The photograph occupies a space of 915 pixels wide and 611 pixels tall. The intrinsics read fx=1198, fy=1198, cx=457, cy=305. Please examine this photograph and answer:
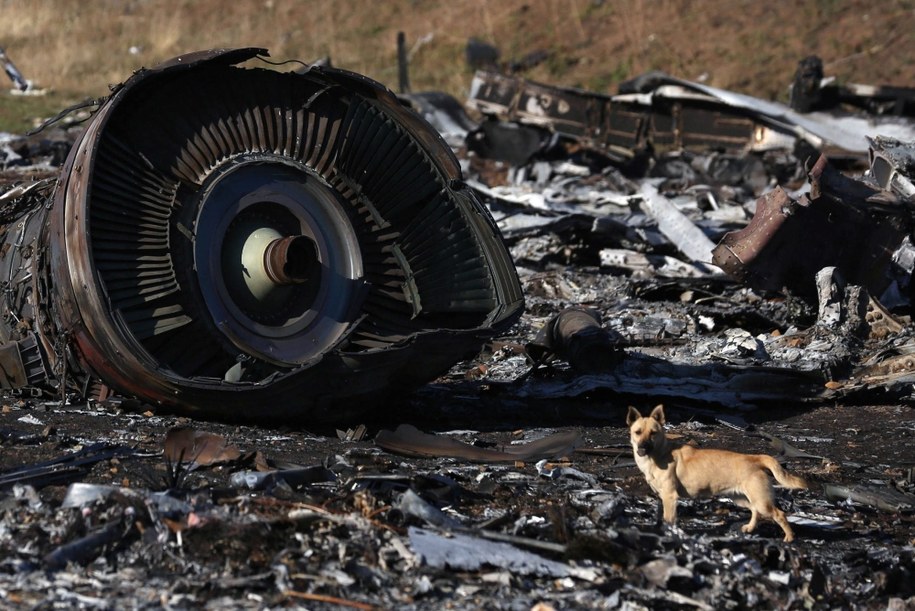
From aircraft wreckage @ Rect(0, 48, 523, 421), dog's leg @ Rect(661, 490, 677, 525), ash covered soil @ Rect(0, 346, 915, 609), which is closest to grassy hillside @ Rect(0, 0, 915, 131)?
aircraft wreckage @ Rect(0, 48, 523, 421)

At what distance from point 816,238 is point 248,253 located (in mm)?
4853

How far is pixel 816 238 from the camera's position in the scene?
30.2 feet

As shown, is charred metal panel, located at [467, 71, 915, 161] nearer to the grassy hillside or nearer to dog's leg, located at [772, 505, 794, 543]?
the grassy hillside

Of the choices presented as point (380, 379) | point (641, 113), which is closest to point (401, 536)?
point (380, 379)

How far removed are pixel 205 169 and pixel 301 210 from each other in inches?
23.8

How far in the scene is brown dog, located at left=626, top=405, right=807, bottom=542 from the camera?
4.59m

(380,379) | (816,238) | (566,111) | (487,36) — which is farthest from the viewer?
(487,36)

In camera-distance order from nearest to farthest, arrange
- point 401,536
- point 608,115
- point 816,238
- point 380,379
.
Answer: point 401,536, point 380,379, point 816,238, point 608,115

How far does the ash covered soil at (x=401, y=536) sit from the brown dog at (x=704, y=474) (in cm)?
12

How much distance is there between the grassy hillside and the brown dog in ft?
60.6

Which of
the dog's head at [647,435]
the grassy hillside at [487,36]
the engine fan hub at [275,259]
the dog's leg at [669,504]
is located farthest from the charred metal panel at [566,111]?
the dog's leg at [669,504]

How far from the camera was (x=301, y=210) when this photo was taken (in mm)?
6555

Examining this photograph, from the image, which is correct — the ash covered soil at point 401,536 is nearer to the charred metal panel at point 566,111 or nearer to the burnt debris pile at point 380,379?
the burnt debris pile at point 380,379

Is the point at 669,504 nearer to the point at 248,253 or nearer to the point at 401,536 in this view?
the point at 401,536
